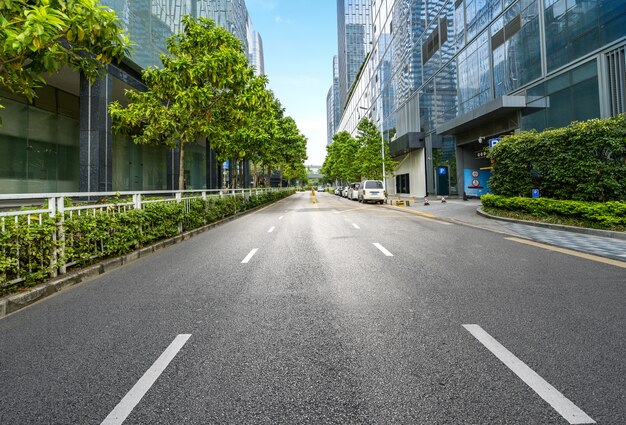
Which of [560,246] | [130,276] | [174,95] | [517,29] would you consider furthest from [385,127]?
[130,276]

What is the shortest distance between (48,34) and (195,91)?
904 centimetres

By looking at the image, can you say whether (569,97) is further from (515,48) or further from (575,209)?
(575,209)

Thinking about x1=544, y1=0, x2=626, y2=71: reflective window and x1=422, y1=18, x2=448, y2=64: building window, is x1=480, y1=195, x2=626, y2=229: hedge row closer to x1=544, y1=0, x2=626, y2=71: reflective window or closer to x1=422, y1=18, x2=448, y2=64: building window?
x1=544, y1=0, x2=626, y2=71: reflective window

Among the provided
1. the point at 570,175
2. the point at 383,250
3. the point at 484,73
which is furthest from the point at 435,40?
the point at 383,250

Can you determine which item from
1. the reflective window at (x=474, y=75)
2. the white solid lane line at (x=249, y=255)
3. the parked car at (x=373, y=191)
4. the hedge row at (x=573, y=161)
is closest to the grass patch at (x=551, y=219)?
the hedge row at (x=573, y=161)

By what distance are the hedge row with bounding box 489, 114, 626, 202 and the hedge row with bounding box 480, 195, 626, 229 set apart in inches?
25.0

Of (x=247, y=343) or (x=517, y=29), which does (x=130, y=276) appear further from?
(x=517, y=29)

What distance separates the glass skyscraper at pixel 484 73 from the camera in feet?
51.3

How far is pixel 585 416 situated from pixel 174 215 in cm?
1071

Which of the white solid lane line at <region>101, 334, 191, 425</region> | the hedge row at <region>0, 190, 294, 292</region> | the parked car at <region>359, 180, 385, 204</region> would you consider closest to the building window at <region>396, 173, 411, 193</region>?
the parked car at <region>359, 180, 385, 204</region>

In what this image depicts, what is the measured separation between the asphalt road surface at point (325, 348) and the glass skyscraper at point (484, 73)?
14.4m

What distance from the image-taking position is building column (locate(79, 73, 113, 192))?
14695 mm

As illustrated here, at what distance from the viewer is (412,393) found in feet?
8.14

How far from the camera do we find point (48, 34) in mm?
4008
